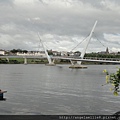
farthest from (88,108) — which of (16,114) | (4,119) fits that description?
(4,119)

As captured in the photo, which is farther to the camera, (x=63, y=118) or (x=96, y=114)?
(x=96, y=114)

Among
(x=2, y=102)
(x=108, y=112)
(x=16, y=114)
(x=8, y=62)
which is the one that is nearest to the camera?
(x=16, y=114)

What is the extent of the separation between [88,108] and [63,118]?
4.38m

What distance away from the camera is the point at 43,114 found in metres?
18.0

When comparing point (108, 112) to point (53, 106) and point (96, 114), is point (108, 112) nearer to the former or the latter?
point (96, 114)

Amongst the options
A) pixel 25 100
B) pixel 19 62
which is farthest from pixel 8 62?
pixel 25 100

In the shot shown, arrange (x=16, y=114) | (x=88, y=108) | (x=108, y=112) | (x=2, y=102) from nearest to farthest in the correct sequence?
(x=16, y=114) < (x=108, y=112) < (x=88, y=108) < (x=2, y=102)

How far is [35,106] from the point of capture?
2072cm

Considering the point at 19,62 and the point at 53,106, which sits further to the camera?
the point at 19,62

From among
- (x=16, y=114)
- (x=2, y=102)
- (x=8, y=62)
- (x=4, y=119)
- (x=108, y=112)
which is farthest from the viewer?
(x=8, y=62)

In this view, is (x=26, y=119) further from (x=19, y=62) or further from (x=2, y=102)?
(x=19, y=62)

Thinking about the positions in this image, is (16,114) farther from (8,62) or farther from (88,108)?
(8,62)

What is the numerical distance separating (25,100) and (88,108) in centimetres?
567

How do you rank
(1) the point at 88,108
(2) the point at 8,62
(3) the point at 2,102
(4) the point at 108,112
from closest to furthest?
1. (4) the point at 108,112
2. (1) the point at 88,108
3. (3) the point at 2,102
4. (2) the point at 8,62
